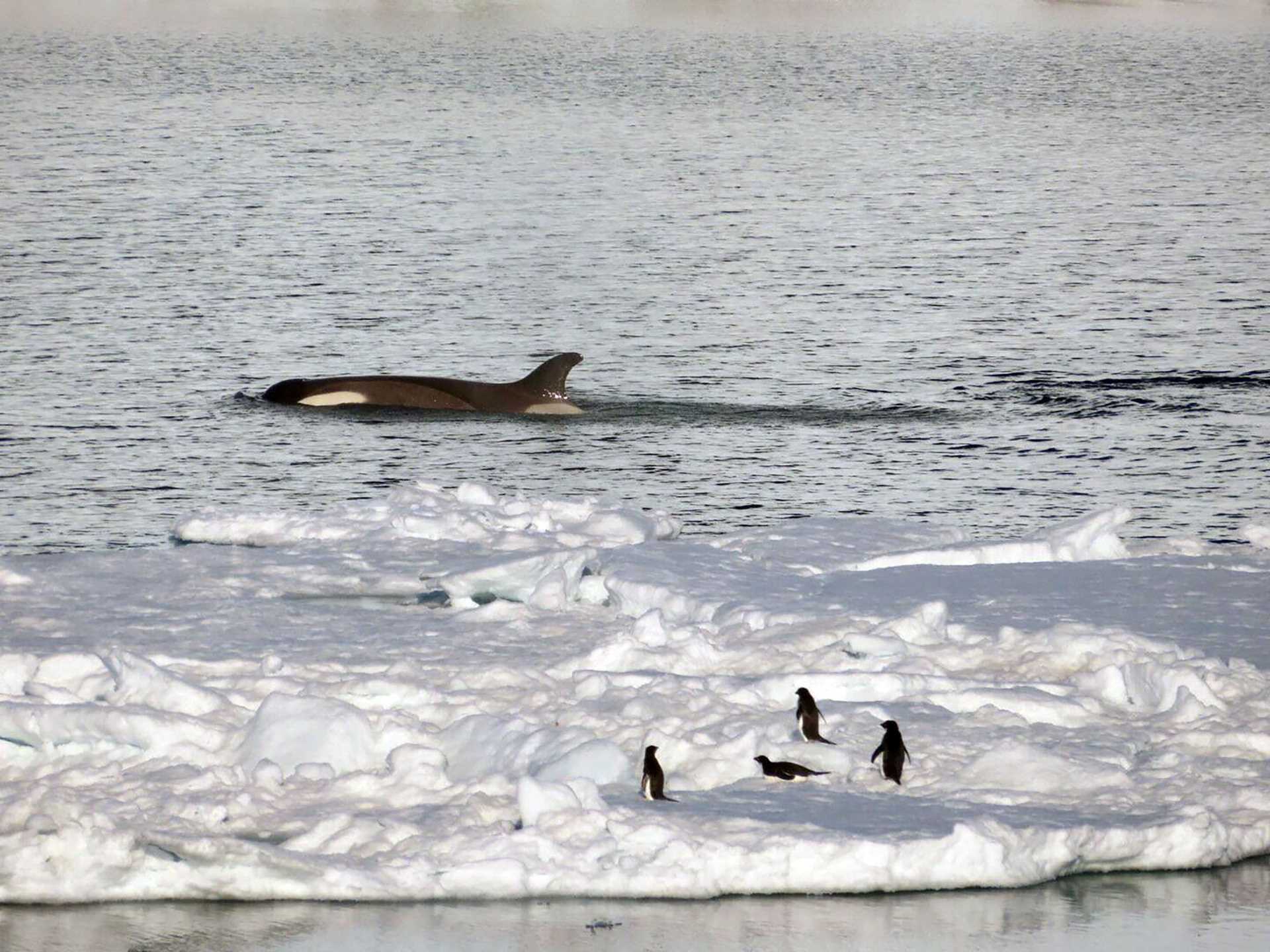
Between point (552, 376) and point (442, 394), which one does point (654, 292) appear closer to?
point (442, 394)

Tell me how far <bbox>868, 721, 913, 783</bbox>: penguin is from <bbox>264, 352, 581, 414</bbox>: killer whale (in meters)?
17.6

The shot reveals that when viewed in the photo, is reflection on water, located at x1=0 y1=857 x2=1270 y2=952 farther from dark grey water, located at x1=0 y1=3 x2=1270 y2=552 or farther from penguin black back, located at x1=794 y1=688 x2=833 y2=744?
dark grey water, located at x1=0 y1=3 x2=1270 y2=552

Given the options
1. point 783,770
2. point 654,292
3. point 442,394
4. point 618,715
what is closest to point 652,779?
point 783,770

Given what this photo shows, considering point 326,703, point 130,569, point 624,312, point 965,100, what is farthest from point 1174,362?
point 965,100

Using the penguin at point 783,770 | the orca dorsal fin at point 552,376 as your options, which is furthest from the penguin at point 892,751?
the orca dorsal fin at point 552,376

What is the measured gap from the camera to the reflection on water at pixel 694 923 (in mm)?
10789

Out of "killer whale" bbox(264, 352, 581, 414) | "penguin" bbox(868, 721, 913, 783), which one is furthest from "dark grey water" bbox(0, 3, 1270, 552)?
"penguin" bbox(868, 721, 913, 783)

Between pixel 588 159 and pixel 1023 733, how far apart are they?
6498cm

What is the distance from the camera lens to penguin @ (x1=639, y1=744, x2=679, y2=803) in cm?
1251

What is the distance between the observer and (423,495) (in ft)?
74.6

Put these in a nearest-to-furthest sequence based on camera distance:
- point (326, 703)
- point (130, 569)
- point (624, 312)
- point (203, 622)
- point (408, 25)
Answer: point (326, 703) < point (203, 622) < point (130, 569) < point (624, 312) < point (408, 25)

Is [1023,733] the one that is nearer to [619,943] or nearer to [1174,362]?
[619,943]

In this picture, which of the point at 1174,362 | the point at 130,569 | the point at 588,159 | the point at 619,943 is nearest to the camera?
the point at 619,943

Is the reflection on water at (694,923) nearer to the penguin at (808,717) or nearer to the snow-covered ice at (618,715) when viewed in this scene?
the snow-covered ice at (618,715)
